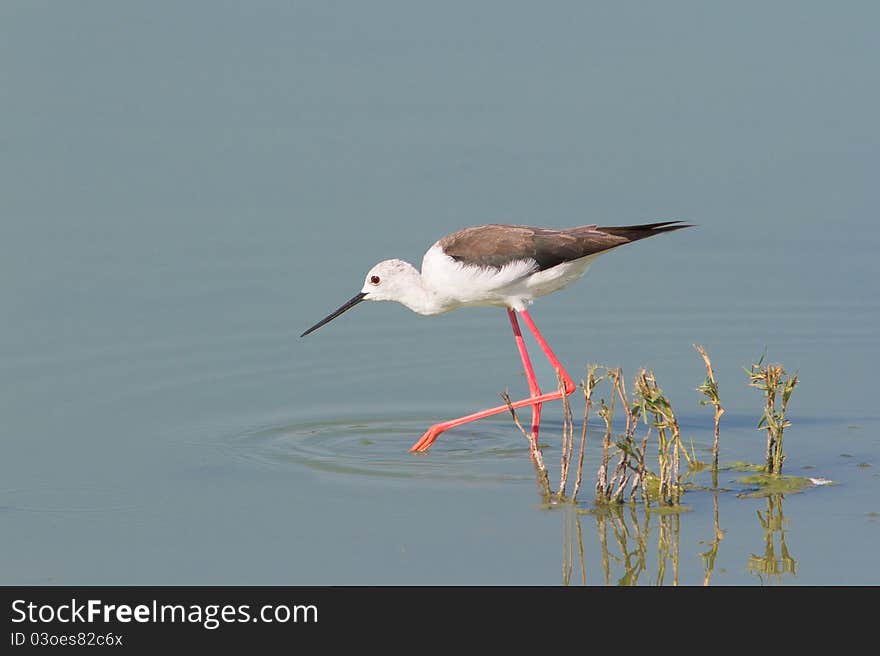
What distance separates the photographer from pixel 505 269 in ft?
30.5

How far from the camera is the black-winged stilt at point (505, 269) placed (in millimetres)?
9266

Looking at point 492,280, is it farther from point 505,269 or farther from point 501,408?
point 501,408

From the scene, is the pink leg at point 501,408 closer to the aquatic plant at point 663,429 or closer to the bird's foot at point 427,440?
the bird's foot at point 427,440

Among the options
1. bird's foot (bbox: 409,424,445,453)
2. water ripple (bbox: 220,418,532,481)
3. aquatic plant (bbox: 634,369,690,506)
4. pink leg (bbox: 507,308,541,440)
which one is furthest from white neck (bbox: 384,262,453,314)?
aquatic plant (bbox: 634,369,690,506)

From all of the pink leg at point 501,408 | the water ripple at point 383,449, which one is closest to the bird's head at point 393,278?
the pink leg at point 501,408

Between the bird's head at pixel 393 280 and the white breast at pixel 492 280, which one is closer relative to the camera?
the white breast at pixel 492 280

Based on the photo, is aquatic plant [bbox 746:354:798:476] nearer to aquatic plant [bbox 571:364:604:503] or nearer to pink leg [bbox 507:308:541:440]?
aquatic plant [bbox 571:364:604:503]

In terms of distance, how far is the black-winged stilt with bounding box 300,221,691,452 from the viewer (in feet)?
30.4

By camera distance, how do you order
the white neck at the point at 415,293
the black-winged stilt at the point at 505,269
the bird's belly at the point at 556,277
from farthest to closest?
the white neck at the point at 415,293 → the bird's belly at the point at 556,277 → the black-winged stilt at the point at 505,269

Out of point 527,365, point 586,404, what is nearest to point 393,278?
point 527,365

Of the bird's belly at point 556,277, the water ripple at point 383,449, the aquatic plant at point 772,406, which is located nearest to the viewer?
the aquatic plant at point 772,406

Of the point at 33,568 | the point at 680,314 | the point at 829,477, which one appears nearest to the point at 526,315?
the point at 680,314

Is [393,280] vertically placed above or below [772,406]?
above

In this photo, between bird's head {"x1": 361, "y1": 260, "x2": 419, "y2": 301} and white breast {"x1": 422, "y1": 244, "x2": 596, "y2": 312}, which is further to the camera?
bird's head {"x1": 361, "y1": 260, "x2": 419, "y2": 301}
